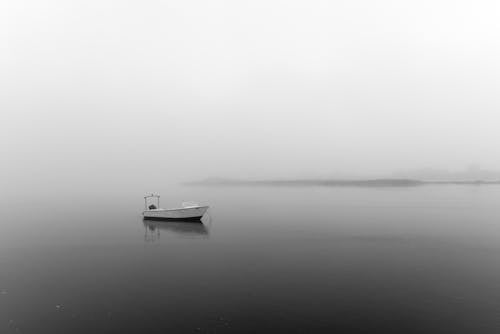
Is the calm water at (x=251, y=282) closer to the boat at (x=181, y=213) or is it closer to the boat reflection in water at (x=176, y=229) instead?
the boat reflection in water at (x=176, y=229)

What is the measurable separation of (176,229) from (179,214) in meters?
7.38

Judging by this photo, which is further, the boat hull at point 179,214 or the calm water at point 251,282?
the boat hull at point 179,214

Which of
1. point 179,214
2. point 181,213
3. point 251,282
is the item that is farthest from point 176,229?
point 251,282

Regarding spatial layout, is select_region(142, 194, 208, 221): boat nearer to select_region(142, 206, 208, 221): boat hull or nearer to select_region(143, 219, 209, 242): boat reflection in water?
select_region(142, 206, 208, 221): boat hull

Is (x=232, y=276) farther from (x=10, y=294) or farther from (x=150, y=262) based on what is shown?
(x=10, y=294)

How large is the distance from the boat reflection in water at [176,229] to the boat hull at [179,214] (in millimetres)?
1426

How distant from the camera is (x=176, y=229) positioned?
2778 inches

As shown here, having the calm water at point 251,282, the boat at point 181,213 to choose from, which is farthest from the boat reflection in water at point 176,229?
the boat at point 181,213

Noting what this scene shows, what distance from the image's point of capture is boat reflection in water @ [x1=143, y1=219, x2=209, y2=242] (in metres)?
61.5

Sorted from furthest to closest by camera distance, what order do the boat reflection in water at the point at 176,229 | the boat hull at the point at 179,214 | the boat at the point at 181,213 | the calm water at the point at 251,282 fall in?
the boat hull at the point at 179,214 → the boat at the point at 181,213 → the boat reflection in water at the point at 176,229 → the calm water at the point at 251,282

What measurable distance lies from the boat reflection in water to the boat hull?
143cm

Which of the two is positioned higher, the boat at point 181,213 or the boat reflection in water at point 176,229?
the boat at point 181,213

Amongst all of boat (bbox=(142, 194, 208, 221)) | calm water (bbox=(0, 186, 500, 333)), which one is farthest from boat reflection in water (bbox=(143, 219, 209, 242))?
boat (bbox=(142, 194, 208, 221))

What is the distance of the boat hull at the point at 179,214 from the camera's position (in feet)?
251
